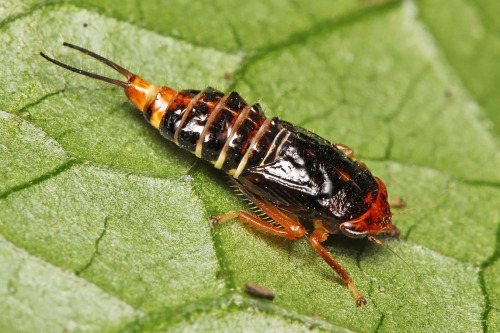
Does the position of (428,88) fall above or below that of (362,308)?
above

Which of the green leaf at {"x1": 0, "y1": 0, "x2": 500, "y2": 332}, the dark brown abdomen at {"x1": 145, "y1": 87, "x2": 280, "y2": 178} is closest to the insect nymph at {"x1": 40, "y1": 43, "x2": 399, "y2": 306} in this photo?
the dark brown abdomen at {"x1": 145, "y1": 87, "x2": 280, "y2": 178}

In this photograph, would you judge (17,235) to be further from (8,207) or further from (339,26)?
(339,26)

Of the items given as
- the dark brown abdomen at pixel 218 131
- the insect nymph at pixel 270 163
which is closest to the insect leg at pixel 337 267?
the insect nymph at pixel 270 163

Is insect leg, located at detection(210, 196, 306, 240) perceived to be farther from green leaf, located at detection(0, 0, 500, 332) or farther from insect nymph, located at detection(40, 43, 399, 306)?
green leaf, located at detection(0, 0, 500, 332)

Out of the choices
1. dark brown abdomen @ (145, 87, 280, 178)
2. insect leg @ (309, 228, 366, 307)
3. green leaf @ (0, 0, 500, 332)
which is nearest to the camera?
green leaf @ (0, 0, 500, 332)

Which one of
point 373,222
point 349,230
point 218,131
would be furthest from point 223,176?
point 373,222

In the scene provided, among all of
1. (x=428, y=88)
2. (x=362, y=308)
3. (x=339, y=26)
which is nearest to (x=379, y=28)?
(x=339, y=26)

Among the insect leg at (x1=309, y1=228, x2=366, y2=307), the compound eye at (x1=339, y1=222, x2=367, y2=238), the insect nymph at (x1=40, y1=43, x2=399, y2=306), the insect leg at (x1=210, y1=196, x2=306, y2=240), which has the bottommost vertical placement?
the insect leg at (x1=309, y1=228, x2=366, y2=307)

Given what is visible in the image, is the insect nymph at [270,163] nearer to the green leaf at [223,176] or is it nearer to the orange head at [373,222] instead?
the orange head at [373,222]
